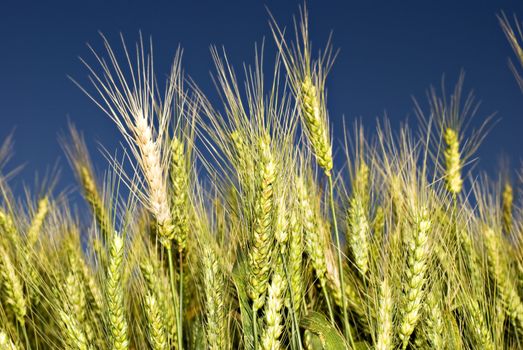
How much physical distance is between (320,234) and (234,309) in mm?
432

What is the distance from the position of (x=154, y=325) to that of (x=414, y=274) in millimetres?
735

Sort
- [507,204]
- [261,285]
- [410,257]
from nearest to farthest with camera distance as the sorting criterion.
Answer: [261,285]
[410,257]
[507,204]

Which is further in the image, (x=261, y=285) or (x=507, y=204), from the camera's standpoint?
(x=507, y=204)

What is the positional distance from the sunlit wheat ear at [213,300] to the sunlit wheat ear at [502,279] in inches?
39.8

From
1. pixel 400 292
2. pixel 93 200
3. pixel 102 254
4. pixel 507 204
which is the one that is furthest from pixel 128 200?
pixel 507 204

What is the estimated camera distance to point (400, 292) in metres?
1.79

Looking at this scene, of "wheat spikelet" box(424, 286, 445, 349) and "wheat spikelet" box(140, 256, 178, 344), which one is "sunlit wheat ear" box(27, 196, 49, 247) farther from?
"wheat spikelet" box(424, 286, 445, 349)

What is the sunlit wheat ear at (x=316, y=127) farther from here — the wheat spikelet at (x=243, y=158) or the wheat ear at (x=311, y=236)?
the wheat spikelet at (x=243, y=158)

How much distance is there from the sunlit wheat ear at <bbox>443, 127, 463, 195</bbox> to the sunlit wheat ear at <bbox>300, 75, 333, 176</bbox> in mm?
828

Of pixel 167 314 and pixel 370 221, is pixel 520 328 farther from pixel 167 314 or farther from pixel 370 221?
pixel 167 314

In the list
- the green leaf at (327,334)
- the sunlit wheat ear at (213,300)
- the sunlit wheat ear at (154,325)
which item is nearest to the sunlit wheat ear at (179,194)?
the sunlit wheat ear at (213,300)

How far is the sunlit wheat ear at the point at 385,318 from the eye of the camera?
1.67 metres

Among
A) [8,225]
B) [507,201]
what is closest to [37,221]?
[8,225]

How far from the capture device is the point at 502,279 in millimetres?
2254
